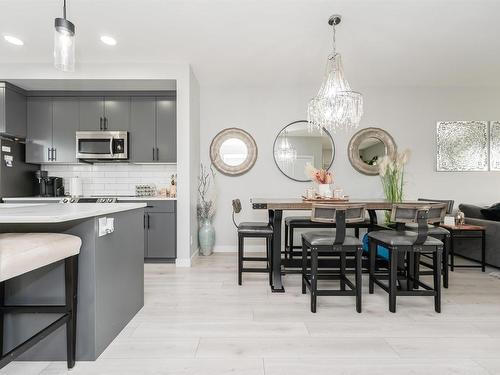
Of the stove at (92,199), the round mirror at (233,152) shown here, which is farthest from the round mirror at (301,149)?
the stove at (92,199)

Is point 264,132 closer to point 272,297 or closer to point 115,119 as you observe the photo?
point 115,119

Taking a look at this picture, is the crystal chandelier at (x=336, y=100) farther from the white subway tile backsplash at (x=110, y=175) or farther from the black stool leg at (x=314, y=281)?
the white subway tile backsplash at (x=110, y=175)

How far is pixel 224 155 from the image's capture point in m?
4.24

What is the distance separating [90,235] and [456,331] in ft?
8.24

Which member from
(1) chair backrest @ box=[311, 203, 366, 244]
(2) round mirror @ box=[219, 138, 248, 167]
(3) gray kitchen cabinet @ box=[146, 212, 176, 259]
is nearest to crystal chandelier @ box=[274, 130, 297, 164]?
(2) round mirror @ box=[219, 138, 248, 167]

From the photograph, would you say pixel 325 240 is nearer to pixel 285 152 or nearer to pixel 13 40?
pixel 285 152

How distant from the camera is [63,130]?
3.81 metres

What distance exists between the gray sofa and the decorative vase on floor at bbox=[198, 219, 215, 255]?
11.4 ft

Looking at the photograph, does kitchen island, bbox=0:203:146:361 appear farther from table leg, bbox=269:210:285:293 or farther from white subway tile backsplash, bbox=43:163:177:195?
white subway tile backsplash, bbox=43:163:177:195

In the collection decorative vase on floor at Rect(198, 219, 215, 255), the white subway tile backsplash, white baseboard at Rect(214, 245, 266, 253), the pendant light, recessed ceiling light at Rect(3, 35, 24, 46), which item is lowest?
white baseboard at Rect(214, 245, 266, 253)

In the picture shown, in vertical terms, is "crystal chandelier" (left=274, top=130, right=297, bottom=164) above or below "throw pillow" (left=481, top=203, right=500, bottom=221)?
above

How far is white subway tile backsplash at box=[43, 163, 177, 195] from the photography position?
13.4 feet

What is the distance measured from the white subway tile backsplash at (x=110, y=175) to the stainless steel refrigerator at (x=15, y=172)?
28 centimetres

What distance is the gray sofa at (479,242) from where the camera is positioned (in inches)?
125
